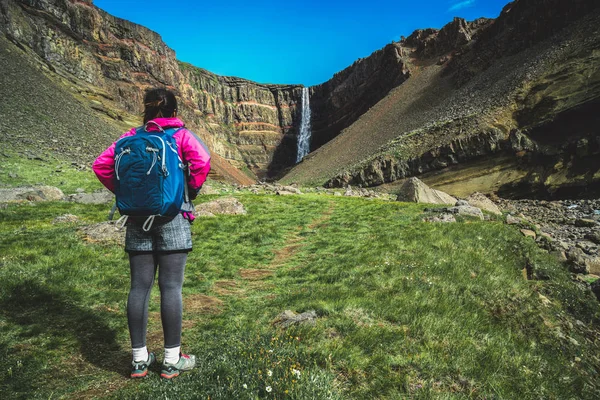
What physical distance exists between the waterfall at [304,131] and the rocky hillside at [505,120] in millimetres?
62837

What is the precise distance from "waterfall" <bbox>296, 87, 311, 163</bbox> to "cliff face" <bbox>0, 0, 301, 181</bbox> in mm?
4895

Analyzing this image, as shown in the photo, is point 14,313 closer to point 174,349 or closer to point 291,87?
point 174,349

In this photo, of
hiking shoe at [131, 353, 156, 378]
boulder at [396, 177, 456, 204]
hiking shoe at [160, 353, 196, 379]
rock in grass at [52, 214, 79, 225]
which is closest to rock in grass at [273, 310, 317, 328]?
hiking shoe at [160, 353, 196, 379]

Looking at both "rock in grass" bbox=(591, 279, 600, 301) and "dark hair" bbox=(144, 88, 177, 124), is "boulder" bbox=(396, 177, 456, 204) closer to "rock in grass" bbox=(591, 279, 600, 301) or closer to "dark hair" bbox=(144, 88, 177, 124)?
"rock in grass" bbox=(591, 279, 600, 301)

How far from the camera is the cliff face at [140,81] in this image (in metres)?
61.5

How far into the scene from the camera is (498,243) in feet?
34.3

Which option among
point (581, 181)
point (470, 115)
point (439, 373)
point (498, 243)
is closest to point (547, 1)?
point (470, 115)

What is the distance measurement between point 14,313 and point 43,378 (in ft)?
7.81

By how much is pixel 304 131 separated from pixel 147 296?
15686 centimetres

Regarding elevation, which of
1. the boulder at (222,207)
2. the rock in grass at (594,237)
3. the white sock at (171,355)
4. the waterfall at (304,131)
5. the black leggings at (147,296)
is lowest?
the rock in grass at (594,237)

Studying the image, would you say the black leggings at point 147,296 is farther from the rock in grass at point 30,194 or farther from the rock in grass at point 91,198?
the rock in grass at point 30,194

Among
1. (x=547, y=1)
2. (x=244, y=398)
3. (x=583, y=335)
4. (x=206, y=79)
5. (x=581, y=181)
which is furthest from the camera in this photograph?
(x=206, y=79)

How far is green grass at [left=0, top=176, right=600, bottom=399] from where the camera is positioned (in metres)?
3.55

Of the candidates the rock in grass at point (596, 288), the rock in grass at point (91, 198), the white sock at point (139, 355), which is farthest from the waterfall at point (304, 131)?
the white sock at point (139, 355)
